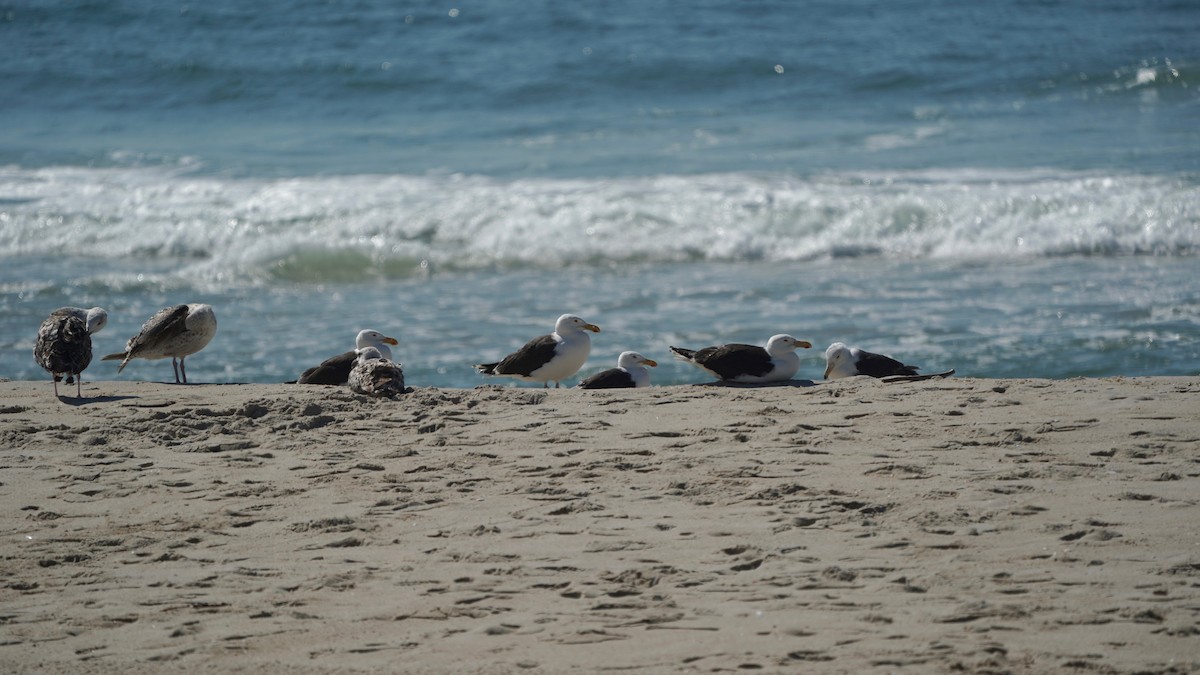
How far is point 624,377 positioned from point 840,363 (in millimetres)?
1377

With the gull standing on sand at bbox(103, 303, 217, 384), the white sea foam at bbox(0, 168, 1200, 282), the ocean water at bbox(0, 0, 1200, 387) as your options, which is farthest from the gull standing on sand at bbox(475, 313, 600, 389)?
the white sea foam at bbox(0, 168, 1200, 282)

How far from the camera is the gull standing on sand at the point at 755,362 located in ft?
25.9

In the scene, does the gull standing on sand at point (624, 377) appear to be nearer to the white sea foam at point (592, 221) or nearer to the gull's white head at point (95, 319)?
the gull's white head at point (95, 319)

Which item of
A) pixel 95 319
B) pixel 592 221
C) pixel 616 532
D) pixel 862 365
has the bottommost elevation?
pixel 616 532

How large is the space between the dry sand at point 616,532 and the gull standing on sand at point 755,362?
617 millimetres

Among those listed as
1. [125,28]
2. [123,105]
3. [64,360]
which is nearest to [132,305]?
[64,360]

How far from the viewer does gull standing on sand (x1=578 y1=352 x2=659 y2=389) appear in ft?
26.5

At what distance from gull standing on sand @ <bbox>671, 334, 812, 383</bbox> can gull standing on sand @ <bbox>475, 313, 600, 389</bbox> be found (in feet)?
2.95

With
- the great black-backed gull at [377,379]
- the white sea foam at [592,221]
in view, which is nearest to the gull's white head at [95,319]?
the great black-backed gull at [377,379]

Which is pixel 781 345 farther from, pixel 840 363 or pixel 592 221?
pixel 592 221

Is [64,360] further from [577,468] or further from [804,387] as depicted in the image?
[804,387]

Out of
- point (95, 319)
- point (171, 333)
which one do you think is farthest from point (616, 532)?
point (95, 319)

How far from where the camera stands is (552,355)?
840cm

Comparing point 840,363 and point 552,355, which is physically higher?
point 552,355
